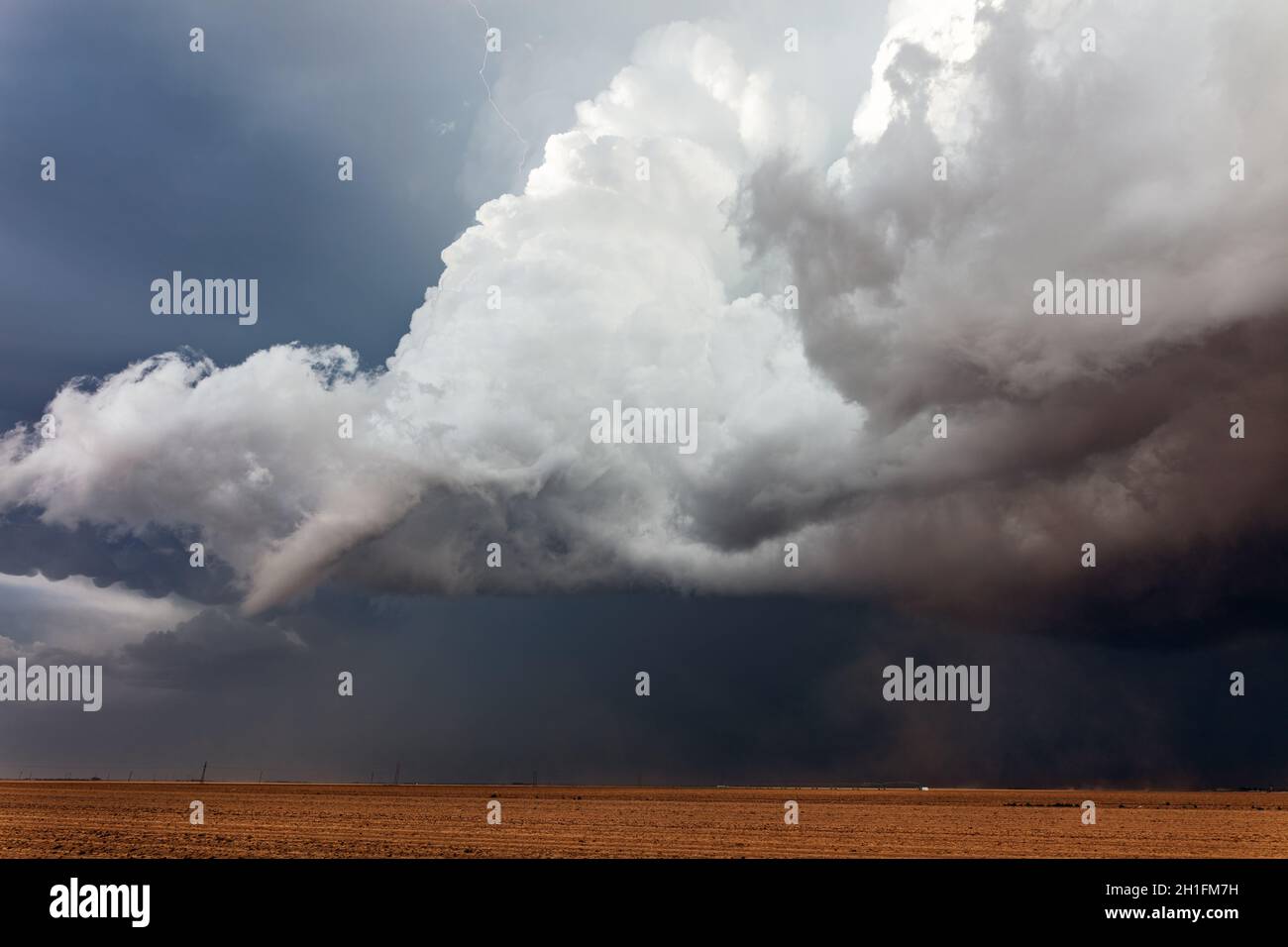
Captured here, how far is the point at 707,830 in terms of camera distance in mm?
65812

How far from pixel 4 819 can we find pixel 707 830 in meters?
51.9

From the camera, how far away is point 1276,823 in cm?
9419
